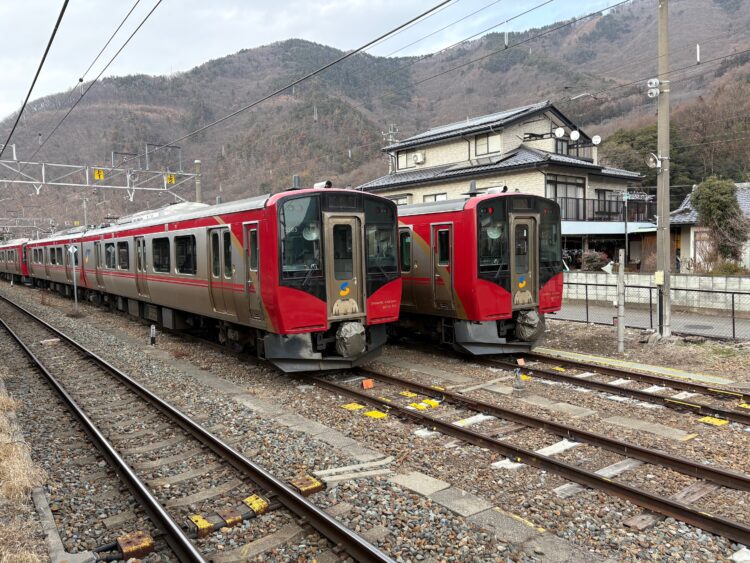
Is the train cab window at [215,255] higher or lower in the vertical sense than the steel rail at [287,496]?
higher

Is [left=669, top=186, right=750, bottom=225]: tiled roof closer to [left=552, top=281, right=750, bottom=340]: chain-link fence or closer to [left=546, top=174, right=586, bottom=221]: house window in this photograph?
[left=546, top=174, right=586, bottom=221]: house window

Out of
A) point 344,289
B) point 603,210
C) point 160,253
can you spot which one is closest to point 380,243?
point 344,289

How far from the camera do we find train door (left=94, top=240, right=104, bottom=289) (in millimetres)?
18938

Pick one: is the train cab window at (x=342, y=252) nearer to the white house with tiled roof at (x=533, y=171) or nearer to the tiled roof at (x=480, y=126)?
the white house with tiled roof at (x=533, y=171)

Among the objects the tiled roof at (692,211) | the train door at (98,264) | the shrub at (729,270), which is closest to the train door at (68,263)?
the train door at (98,264)

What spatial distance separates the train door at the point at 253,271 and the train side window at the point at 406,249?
351 centimetres

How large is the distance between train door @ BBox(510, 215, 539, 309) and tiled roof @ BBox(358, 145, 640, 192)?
12.4 metres

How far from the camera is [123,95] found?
79.0 m

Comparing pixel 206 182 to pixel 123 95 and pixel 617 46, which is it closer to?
pixel 123 95

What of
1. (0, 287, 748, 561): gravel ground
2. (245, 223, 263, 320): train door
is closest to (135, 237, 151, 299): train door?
(0, 287, 748, 561): gravel ground

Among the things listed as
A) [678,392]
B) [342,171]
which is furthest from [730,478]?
[342,171]

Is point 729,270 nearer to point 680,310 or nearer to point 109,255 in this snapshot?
point 680,310

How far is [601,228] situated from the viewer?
26453 mm

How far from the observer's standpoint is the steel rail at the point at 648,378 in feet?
25.8
